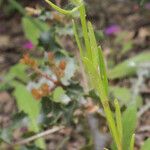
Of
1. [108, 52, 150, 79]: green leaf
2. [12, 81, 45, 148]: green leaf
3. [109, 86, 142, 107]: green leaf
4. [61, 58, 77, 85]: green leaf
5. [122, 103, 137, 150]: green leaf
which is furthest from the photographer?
[108, 52, 150, 79]: green leaf

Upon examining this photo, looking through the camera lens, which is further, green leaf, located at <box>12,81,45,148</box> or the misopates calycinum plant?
green leaf, located at <box>12,81,45,148</box>

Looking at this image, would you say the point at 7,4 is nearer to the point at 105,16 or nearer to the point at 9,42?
the point at 9,42

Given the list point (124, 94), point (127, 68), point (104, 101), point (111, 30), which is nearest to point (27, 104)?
point (124, 94)

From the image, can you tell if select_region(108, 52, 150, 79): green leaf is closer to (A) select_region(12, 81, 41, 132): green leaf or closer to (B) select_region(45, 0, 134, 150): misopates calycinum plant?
(A) select_region(12, 81, 41, 132): green leaf

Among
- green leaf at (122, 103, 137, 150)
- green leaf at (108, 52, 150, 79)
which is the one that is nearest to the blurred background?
green leaf at (108, 52, 150, 79)

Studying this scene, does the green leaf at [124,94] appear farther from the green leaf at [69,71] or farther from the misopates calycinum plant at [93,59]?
A: the misopates calycinum plant at [93,59]

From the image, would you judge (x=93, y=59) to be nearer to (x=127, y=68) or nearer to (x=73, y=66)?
(x=73, y=66)

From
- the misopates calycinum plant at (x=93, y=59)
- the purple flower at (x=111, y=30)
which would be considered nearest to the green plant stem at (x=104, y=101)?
the misopates calycinum plant at (x=93, y=59)

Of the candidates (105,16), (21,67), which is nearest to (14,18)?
(105,16)
